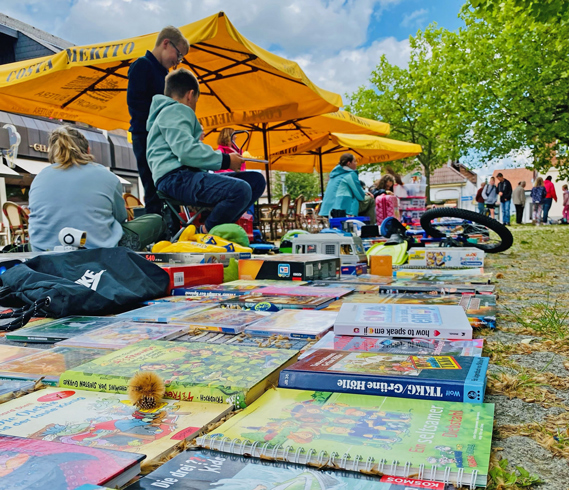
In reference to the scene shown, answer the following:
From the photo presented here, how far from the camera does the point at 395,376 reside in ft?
3.74

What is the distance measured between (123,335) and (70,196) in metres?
1.67

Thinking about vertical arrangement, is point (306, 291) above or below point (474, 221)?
below

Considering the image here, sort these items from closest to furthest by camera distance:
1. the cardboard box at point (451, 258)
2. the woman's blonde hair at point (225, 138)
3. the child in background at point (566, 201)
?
the cardboard box at point (451, 258) < the woman's blonde hair at point (225, 138) < the child in background at point (566, 201)

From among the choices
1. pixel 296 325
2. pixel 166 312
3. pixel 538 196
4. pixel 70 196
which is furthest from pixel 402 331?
pixel 538 196

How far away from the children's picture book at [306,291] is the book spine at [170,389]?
1377 millimetres

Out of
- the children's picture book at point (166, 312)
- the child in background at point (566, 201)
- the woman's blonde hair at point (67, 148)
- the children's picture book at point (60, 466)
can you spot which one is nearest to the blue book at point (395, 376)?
the children's picture book at point (60, 466)

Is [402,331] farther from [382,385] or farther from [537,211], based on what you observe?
[537,211]

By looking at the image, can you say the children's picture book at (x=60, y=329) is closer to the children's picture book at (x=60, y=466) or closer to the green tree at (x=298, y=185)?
the children's picture book at (x=60, y=466)

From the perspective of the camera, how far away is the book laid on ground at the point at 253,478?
2.49 ft

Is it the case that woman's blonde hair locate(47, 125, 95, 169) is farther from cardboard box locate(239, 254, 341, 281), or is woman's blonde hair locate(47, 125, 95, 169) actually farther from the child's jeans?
the child's jeans

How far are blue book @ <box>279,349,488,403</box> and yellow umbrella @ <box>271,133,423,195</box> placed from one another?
354 inches

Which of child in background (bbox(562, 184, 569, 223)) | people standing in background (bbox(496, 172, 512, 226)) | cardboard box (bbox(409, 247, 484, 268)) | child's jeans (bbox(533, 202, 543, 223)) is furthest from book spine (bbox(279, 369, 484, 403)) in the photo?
child in background (bbox(562, 184, 569, 223))

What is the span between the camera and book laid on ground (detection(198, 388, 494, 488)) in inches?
31.9

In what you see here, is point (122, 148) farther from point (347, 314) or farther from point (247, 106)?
point (347, 314)
